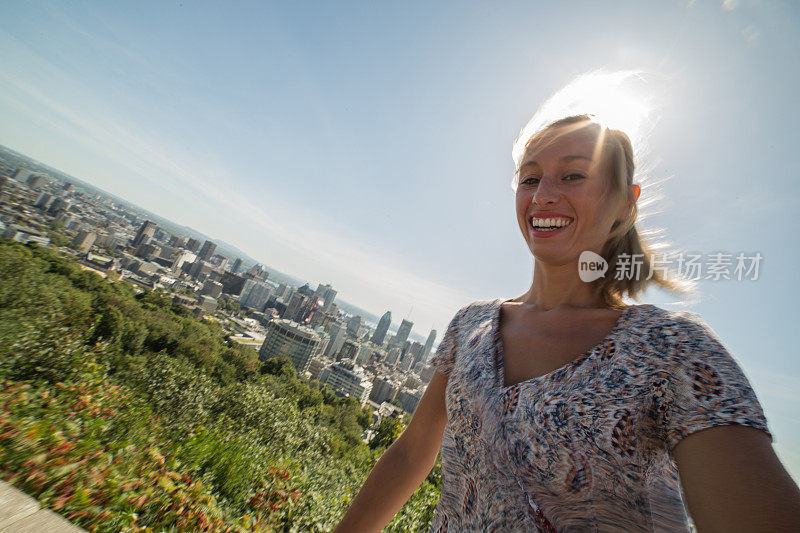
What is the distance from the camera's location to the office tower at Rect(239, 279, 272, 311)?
85.6 metres

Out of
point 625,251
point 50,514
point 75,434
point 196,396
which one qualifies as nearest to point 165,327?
point 196,396

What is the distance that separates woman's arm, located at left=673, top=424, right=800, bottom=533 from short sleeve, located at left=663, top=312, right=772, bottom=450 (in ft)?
0.05

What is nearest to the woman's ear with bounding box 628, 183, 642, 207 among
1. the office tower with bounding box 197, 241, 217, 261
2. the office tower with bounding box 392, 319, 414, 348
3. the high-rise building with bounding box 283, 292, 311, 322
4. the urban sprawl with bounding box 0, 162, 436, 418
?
the urban sprawl with bounding box 0, 162, 436, 418

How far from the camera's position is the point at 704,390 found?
1.72 feet

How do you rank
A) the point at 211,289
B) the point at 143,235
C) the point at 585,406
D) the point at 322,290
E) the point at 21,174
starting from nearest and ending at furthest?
the point at 585,406
the point at 21,174
the point at 143,235
the point at 211,289
the point at 322,290

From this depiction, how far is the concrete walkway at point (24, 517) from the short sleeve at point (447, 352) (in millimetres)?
1385

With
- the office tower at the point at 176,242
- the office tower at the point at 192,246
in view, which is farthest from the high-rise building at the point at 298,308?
the office tower at the point at 176,242

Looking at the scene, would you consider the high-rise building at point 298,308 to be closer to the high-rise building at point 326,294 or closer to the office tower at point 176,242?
the office tower at point 176,242

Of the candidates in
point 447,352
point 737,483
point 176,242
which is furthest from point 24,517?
point 176,242

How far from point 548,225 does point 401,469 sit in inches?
36.8

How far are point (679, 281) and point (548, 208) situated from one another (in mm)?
578

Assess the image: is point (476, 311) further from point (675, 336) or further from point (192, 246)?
point (192, 246)

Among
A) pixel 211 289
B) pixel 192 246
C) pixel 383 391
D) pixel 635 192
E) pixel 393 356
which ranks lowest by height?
pixel 383 391

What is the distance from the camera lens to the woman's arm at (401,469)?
97cm
